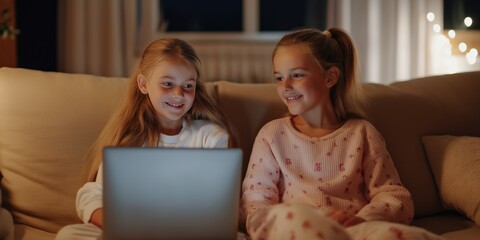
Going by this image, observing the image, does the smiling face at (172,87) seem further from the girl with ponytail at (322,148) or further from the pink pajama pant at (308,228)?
the pink pajama pant at (308,228)

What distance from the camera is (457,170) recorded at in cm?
195

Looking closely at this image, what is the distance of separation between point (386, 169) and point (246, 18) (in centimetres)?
280

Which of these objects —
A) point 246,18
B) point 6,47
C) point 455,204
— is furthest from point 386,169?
point 246,18

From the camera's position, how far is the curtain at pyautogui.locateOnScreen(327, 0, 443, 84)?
431cm

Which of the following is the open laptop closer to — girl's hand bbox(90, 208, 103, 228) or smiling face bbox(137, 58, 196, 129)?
girl's hand bbox(90, 208, 103, 228)

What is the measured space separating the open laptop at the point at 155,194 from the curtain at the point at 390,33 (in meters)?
3.23

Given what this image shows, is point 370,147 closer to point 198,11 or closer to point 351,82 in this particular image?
point 351,82

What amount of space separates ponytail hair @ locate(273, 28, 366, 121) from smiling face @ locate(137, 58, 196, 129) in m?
0.29

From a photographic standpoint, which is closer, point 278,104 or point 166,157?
point 166,157

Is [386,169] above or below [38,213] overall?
above

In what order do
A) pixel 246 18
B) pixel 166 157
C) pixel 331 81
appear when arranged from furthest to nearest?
pixel 246 18 → pixel 331 81 → pixel 166 157

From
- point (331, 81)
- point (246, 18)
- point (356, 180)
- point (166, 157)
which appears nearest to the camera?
point (166, 157)

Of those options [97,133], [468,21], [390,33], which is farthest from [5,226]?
[468,21]

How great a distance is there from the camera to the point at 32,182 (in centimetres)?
188
